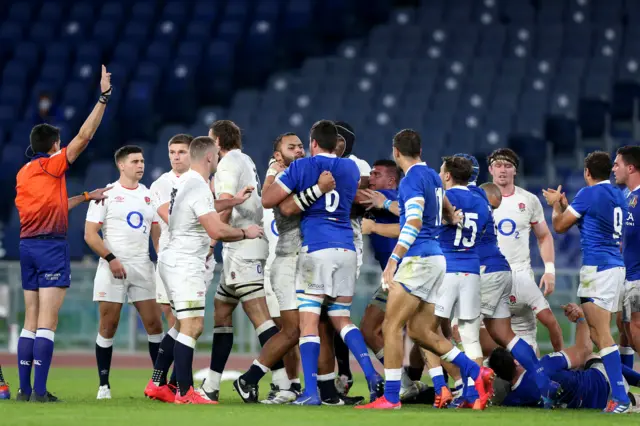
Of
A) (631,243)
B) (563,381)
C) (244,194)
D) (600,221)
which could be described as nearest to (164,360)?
(244,194)

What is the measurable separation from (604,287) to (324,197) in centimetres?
243

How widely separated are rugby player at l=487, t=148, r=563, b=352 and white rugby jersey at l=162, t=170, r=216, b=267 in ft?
10.2

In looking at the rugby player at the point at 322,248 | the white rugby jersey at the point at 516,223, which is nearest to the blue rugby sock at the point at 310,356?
the rugby player at the point at 322,248

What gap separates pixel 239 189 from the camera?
995 centimetres

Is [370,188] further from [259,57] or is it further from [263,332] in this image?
[259,57]

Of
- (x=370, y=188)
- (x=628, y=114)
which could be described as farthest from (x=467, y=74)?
(x=370, y=188)

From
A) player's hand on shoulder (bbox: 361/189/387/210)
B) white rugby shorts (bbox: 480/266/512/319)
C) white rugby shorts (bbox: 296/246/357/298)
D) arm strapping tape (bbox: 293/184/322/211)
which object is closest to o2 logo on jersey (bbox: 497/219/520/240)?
white rugby shorts (bbox: 480/266/512/319)

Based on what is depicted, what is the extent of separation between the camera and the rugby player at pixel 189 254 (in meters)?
9.36

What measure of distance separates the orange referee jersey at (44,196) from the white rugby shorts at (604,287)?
4.46m

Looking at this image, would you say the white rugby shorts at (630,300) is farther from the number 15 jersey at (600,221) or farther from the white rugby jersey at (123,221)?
the white rugby jersey at (123,221)

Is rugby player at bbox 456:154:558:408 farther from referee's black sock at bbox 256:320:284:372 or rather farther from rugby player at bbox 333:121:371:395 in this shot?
referee's black sock at bbox 256:320:284:372

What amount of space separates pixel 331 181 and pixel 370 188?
131cm

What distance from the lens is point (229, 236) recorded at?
9172 mm

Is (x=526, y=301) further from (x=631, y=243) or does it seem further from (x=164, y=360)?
(x=164, y=360)
